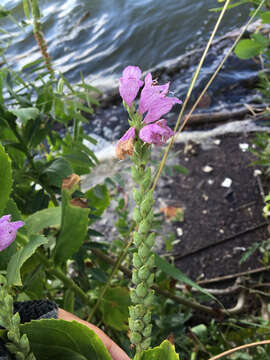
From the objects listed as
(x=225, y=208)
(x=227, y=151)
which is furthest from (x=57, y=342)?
(x=227, y=151)

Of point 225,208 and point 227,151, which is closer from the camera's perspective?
point 225,208

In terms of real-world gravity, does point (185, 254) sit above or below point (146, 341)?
below

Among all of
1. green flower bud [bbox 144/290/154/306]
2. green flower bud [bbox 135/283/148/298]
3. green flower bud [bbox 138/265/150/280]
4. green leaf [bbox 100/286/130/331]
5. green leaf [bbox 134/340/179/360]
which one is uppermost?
green flower bud [bbox 138/265/150/280]

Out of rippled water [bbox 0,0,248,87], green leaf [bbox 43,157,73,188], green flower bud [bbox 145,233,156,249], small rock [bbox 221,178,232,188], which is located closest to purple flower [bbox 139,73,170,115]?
green flower bud [bbox 145,233,156,249]

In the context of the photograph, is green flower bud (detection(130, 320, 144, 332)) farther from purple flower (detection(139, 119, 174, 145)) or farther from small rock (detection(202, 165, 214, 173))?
small rock (detection(202, 165, 214, 173))

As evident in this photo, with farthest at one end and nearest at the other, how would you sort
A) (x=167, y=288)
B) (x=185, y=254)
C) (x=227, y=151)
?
(x=227, y=151), (x=185, y=254), (x=167, y=288)

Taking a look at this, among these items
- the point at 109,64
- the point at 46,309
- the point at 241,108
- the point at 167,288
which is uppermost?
the point at 46,309

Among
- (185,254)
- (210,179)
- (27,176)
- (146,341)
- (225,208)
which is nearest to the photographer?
(146,341)

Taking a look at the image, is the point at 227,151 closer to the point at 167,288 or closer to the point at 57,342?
the point at 167,288
